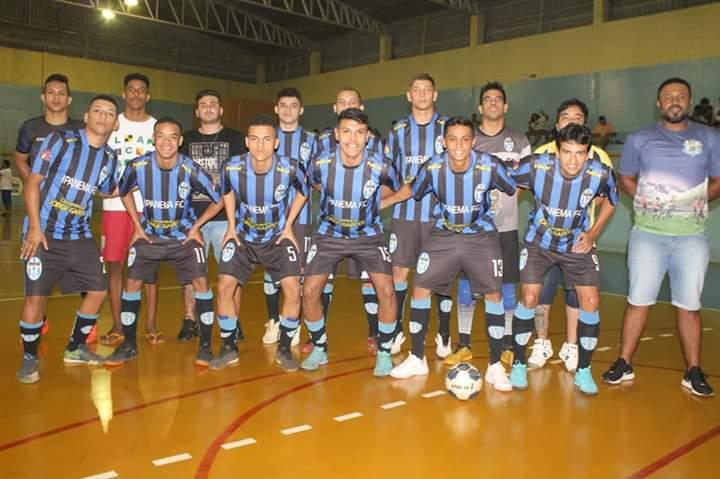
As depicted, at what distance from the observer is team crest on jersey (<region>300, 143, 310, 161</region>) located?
6.28m

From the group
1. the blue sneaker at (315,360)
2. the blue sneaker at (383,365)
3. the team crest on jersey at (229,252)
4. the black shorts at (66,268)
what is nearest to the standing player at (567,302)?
the blue sneaker at (383,365)

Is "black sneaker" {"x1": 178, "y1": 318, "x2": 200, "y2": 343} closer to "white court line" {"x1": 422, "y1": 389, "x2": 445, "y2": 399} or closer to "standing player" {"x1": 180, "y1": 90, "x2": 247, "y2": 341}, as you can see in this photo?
"standing player" {"x1": 180, "y1": 90, "x2": 247, "y2": 341}

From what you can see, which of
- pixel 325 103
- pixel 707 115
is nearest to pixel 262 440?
pixel 707 115

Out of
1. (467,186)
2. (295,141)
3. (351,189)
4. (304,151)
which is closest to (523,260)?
(467,186)

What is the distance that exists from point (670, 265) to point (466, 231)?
5.09ft

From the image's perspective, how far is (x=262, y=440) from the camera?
394cm

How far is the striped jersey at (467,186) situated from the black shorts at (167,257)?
1.92m

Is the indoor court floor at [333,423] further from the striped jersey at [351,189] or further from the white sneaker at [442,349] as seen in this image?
the striped jersey at [351,189]

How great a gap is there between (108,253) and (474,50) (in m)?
17.5

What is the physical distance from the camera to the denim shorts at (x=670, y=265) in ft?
Result: 16.5

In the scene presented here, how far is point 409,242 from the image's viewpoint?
5.82 meters

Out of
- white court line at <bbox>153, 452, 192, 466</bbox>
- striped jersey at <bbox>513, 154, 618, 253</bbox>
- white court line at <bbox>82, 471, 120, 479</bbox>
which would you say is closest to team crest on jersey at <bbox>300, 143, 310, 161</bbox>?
striped jersey at <bbox>513, 154, 618, 253</bbox>

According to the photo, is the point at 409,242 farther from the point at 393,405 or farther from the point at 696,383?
the point at 696,383

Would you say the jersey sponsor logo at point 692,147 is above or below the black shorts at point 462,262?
above
